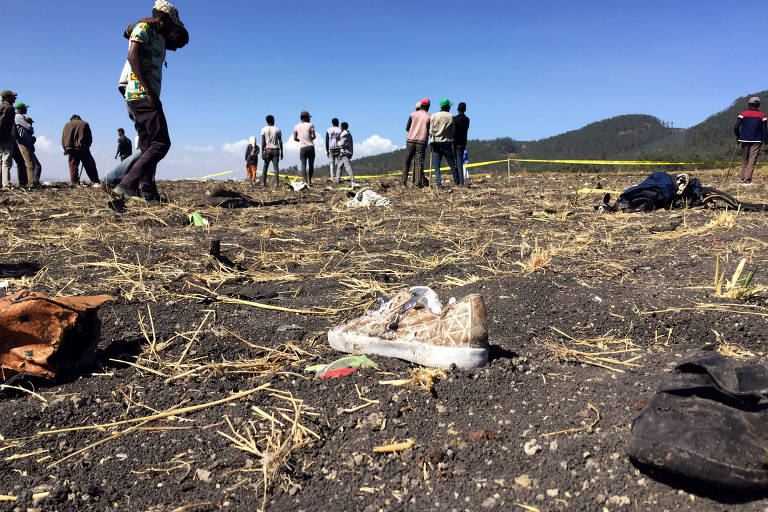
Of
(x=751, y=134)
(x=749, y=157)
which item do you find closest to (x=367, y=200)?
(x=751, y=134)

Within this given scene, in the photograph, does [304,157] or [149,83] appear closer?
[149,83]

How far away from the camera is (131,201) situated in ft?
18.9

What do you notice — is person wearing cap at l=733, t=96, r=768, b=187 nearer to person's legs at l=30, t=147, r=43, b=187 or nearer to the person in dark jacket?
the person in dark jacket

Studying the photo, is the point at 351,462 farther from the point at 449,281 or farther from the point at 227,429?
the point at 449,281

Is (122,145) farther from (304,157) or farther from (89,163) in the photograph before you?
(304,157)

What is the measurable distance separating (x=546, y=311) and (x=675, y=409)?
3.84ft

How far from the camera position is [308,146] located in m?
11.0

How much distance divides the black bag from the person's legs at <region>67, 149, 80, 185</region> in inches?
442

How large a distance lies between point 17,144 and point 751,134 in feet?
46.3

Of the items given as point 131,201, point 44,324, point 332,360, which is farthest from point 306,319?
point 131,201

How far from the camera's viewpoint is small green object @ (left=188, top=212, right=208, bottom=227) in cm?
500

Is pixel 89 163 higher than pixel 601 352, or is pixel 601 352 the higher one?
pixel 89 163

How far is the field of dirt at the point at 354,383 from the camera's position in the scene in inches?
50.0

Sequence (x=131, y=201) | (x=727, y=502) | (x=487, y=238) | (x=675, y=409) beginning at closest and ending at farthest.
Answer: (x=727, y=502)
(x=675, y=409)
(x=487, y=238)
(x=131, y=201)
